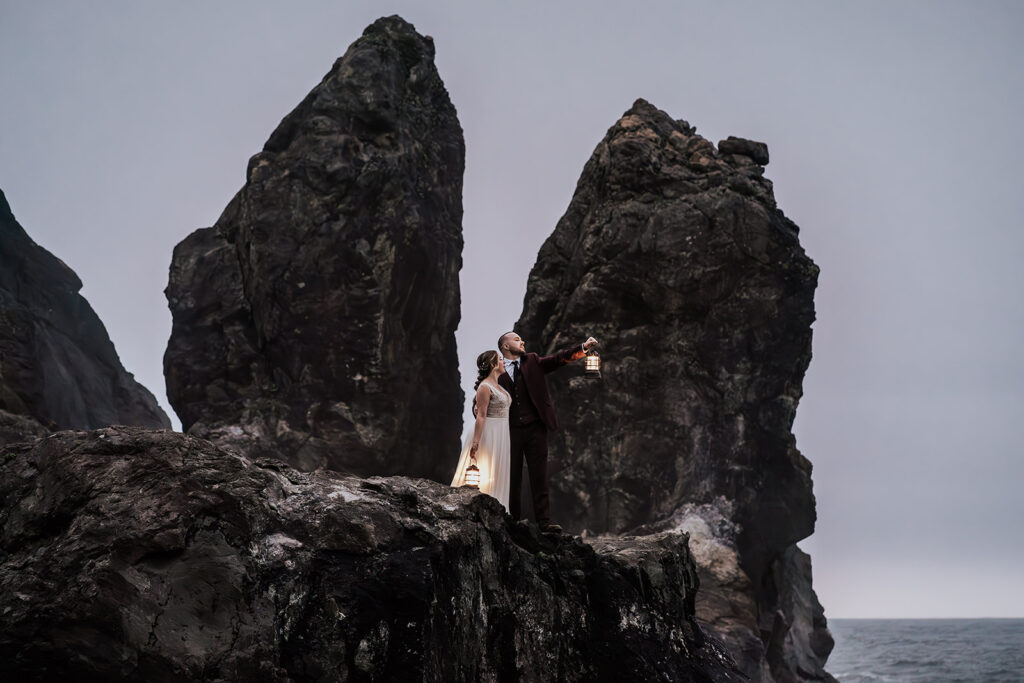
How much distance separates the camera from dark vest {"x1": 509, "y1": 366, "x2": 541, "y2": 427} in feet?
34.0

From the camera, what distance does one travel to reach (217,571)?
237 inches

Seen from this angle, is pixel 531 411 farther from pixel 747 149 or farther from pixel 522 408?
pixel 747 149

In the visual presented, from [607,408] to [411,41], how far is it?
764 inches

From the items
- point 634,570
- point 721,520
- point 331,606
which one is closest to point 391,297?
point 721,520

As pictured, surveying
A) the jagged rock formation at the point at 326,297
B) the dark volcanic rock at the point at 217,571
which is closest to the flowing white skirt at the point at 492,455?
the dark volcanic rock at the point at 217,571

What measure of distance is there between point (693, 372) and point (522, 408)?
60.4ft

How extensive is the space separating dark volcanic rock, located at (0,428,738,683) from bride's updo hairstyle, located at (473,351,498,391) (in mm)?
3106

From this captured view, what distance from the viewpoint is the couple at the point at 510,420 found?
403 inches

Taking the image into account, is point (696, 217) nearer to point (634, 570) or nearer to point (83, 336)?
point (634, 570)

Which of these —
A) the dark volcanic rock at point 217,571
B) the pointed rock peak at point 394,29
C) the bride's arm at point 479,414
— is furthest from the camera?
the pointed rock peak at point 394,29

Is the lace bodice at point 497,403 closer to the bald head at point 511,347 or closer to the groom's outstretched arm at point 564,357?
the bald head at point 511,347

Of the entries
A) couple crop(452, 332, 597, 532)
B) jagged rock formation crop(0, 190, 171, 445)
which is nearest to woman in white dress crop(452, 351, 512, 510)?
couple crop(452, 332, 597, 532)

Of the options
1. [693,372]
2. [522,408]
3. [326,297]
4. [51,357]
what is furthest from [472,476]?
[51,357]

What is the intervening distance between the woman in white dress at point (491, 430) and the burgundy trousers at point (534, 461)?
171 mm
